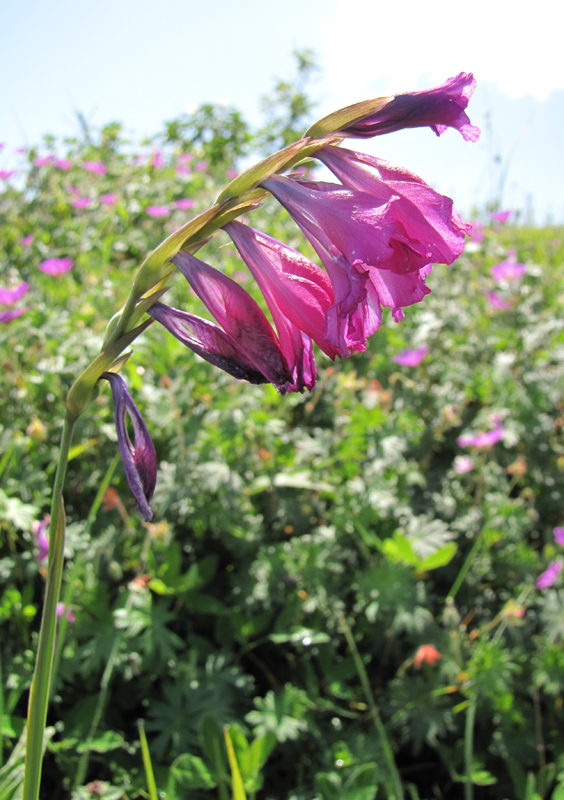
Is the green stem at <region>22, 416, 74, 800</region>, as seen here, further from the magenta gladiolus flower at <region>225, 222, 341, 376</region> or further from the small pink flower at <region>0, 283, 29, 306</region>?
the small pink flower at <region>0, 283, 29, 306</region>

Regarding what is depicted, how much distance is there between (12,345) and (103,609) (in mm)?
1055

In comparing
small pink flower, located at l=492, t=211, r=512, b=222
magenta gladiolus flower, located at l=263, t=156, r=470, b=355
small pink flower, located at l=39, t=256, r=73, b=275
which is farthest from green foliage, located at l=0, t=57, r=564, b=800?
small pink flower, located at l=492, t=211, r=512, b=222

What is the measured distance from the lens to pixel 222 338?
1.75 ft

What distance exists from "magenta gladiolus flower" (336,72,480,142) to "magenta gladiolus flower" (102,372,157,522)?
313 mm

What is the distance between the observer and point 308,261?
0.54m

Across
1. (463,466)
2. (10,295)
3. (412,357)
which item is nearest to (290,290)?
(463,466)

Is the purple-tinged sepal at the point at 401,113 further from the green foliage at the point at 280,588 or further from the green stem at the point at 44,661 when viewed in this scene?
the green foliage at the point at 280,588

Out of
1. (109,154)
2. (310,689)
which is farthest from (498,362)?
(109,154)

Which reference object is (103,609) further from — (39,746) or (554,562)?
(554,562)

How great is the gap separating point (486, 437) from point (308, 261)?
162 cm

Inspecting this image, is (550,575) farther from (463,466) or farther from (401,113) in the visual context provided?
(401,113)

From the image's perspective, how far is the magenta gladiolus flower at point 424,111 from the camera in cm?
52

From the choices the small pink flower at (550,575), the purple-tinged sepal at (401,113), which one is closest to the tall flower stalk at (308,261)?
the purple-tinged sepal at (401,113)

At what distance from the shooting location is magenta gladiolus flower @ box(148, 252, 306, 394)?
0.52 meters
